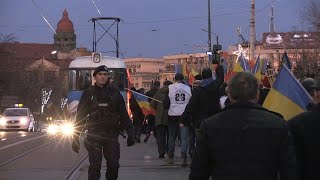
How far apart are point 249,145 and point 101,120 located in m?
4.38

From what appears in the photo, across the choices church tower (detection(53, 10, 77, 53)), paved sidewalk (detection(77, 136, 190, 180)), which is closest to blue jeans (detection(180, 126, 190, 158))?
paved sidewalk (detection(77, 136, 190, 180))

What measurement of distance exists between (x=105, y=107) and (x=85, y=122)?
1.21ft

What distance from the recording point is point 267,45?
118m

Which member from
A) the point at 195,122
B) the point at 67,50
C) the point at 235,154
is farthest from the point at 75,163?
the point at 67,50

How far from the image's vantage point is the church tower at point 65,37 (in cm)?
13825

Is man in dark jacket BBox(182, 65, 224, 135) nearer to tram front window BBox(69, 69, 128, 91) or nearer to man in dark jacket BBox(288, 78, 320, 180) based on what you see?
man in dark jacket BBox(288, 78, 320, 180)

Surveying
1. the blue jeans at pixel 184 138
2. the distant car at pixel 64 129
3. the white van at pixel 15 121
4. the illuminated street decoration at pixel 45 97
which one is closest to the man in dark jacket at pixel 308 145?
the distant car at pixel 64 129

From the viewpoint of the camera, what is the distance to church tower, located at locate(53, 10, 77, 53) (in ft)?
454

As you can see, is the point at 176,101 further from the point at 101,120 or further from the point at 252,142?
the point at 252,142

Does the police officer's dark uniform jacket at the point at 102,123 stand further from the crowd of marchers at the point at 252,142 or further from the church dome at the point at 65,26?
the church dome at the point at 65,26

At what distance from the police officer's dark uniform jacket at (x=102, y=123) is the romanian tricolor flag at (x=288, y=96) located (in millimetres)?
3138

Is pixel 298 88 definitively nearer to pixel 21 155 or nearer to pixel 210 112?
pixel 210 112

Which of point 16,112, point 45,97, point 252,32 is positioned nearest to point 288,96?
point 252,32

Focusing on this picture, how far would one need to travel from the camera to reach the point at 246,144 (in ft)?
14.1
